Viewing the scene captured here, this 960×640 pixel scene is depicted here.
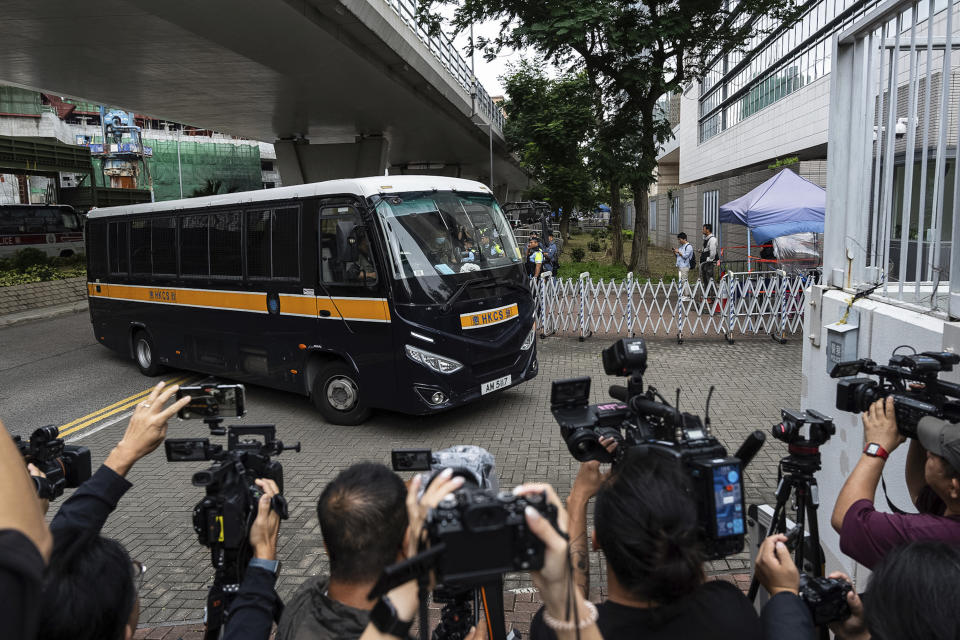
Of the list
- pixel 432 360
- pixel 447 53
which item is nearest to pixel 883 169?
pixel 432 360

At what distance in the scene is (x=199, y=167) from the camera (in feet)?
181

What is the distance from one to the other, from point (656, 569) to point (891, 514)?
1.12 m

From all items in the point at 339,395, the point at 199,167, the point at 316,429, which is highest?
the point at 199,167

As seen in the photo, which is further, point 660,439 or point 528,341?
point 528,341

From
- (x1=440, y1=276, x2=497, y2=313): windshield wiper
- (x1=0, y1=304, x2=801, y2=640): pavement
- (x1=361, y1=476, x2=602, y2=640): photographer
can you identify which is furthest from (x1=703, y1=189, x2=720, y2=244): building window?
(x1=361, y1=476, x2=602, y2=640): photographer

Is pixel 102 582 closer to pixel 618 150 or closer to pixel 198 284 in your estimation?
pixel 198 284

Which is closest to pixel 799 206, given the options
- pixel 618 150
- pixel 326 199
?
pixel 618 150

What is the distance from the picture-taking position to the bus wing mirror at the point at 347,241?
7680 mm

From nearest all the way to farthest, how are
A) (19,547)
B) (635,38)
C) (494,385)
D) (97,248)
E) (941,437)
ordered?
(19,547) < (941,437) < (494,385) < (97,248) < (635,38)

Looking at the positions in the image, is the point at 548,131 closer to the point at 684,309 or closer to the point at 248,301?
the point at 684,309

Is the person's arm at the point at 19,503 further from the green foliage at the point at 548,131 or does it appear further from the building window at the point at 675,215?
the building window at the point at 675,215

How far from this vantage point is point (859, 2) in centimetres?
1741

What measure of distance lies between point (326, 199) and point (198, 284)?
9.82ft

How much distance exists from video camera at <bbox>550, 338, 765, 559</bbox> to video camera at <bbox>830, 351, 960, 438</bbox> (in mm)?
582
